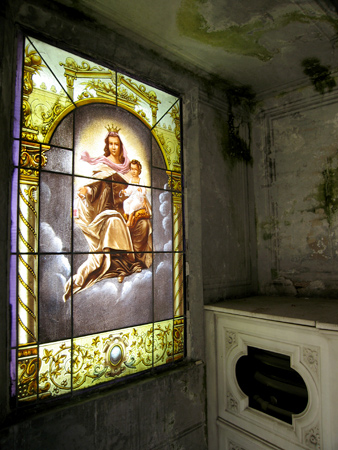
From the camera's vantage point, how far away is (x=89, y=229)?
222 centimetres

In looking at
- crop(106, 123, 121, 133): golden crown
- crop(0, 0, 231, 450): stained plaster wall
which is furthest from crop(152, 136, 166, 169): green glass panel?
crop(106, 123, 121, 133): golden crown

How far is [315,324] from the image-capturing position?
213cm

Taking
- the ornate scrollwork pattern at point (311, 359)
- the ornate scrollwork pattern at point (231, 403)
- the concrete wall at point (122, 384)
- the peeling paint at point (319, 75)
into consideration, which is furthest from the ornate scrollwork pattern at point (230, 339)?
the peeling paint at point (319, 75)

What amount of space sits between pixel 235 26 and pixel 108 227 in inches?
75.6

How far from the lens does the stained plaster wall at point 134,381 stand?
5.93ft

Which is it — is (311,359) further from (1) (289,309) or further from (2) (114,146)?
(2) (114,146)

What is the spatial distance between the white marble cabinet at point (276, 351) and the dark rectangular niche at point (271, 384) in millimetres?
70

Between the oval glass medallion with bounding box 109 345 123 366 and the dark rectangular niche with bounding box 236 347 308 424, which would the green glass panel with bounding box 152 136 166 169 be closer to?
the oval glass medallion with bounding box 109 345 123 366

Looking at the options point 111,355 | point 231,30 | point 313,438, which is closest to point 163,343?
point 111,355

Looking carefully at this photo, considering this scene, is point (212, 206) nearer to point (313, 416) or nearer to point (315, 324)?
point (315, 324)

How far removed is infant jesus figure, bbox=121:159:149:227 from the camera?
97.0 inches

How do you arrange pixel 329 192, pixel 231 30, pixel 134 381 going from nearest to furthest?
pixel 134 381 → pixel 231 30 → pixel 329 192

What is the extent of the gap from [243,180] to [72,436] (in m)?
2.99

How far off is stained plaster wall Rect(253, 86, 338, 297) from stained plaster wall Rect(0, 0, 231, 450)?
2.42 feet
